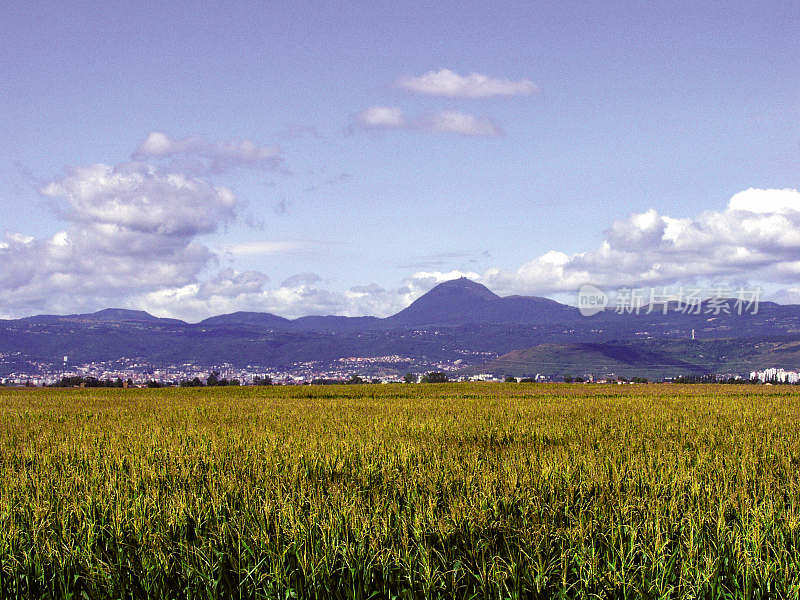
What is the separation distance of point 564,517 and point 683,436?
11013 mm

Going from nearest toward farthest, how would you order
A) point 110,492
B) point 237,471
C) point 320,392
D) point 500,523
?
point 500,523, point 110,492, point 237,471, point 320,392

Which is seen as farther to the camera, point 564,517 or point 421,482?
point 421,482

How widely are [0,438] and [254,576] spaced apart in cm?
1595

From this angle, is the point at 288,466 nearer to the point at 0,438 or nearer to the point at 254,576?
the point at 254,576

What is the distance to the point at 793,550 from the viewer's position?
6863mm

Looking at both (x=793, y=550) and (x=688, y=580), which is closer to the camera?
(x=688, y=580)

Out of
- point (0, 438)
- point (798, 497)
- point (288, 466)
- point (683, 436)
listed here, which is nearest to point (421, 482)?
point (288, 466)

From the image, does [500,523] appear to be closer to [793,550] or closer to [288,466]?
[793,550]

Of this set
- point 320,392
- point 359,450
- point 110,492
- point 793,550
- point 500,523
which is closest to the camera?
point 793,550

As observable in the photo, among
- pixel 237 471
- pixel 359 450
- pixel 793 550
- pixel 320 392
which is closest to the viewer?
pixel 793 550

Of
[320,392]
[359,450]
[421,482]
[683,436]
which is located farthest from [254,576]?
[320,392]

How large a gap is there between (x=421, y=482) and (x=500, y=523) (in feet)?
7.42

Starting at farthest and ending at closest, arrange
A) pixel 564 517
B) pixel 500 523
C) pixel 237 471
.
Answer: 1. pixel 237 471
2. pixel 564 517
3. pixel 500 523

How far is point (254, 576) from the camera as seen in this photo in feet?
20.7
